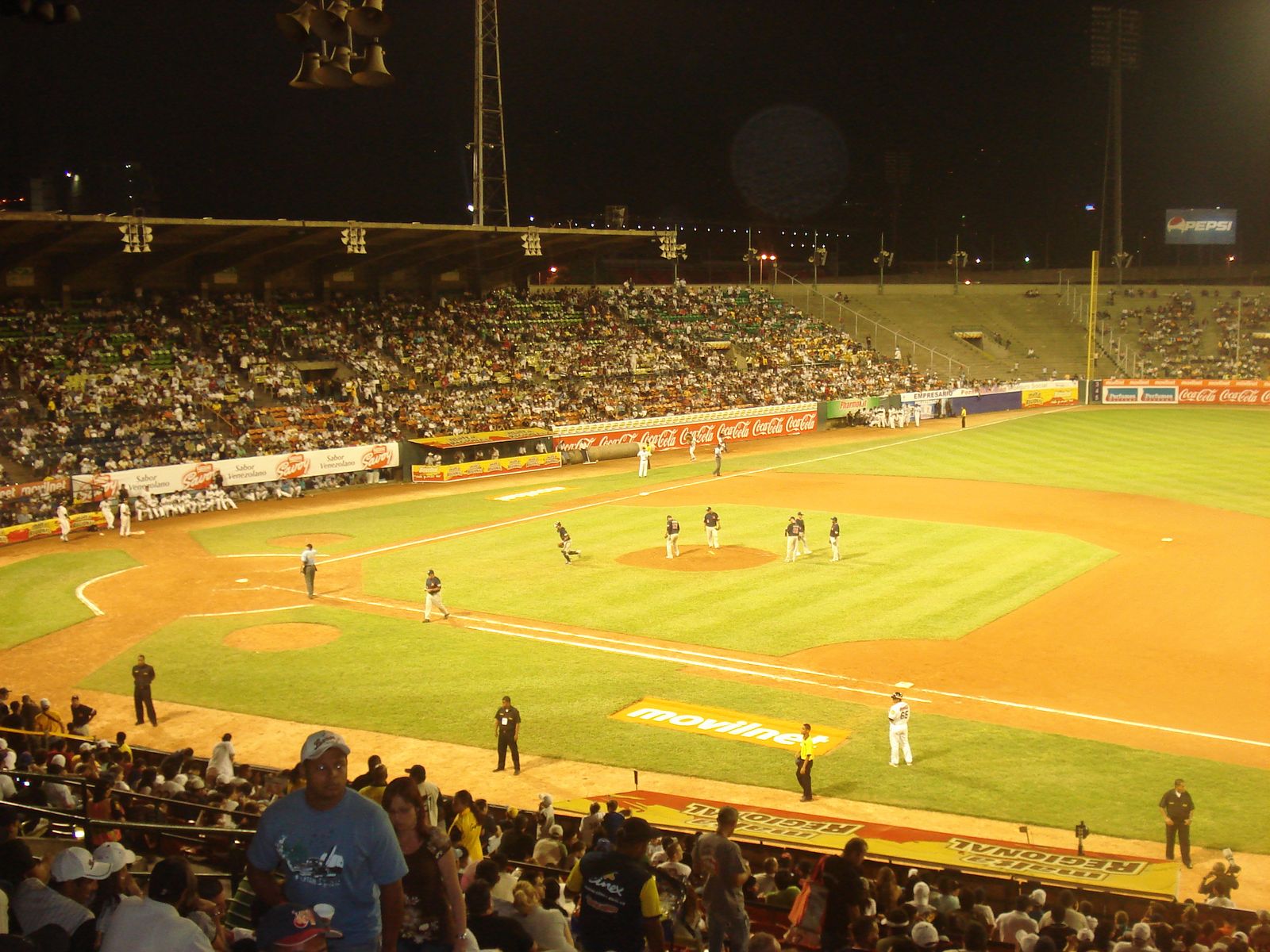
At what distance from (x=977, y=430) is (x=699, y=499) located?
26.8 metres

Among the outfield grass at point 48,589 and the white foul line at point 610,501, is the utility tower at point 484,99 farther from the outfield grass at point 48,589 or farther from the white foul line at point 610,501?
the outfield grass at point 48,589

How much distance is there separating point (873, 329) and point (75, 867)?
79.2 m

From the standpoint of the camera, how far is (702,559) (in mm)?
31125

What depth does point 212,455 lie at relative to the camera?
42125 mm

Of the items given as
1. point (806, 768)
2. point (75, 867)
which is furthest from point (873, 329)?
point (75, 867)

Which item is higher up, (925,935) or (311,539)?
(925,935)

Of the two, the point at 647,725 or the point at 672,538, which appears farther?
the point at 672,538

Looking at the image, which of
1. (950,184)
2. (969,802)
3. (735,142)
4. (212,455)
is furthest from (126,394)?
(950,184)

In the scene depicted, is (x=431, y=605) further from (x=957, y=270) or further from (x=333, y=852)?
(x=957, y=270)

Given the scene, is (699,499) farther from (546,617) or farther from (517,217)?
(517,217)

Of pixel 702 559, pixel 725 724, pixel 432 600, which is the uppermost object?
pixel 432 600

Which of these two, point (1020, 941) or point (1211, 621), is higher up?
point (1020, 941)

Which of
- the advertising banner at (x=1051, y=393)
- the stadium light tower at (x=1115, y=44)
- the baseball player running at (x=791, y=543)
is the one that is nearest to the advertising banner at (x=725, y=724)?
the baseball player running at (x=791, y=543)

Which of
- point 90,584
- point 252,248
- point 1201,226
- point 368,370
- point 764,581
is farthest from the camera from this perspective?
point 1201,226
